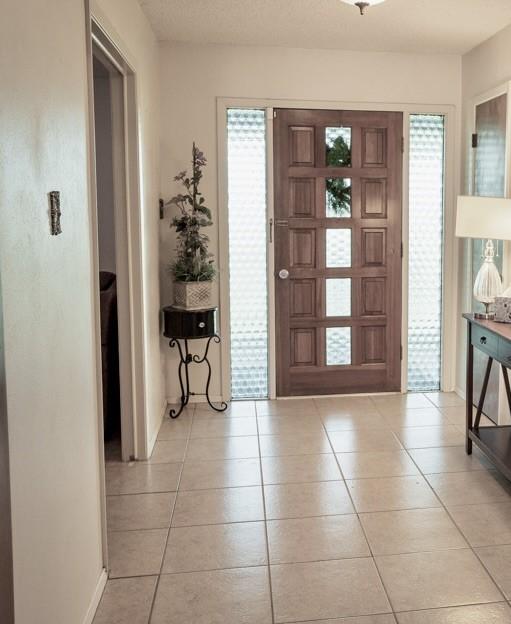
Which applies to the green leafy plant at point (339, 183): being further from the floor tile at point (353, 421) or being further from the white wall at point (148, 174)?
the floor tile at point (353, 421)

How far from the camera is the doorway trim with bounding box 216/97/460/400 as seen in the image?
4.19 m

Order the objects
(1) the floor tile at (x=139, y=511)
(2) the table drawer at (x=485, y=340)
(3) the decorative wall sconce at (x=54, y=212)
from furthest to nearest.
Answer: (2) the table drawer at (x=485, y=340) < (1) the floor tile at (x=139, y=511) < (3) the decorative wall sconce at (x=54, y=212)

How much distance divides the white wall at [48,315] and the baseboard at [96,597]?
0.03 meters

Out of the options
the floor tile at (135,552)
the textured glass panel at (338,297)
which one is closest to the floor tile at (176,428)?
the floor tile at (135,552)

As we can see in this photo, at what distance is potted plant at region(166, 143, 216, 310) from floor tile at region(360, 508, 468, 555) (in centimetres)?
186

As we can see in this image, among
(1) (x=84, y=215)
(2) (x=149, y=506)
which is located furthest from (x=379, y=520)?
(1) (x=84, y=215)

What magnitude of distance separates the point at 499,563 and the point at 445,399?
2.20 metres

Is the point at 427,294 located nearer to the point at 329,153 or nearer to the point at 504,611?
the point at 329,153

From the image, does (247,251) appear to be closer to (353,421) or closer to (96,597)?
(353,421)

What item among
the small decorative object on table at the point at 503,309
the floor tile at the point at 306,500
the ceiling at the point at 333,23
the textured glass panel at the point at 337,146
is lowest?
the floor tile at the point at 306,500

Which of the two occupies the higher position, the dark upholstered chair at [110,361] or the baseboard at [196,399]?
the dark upholstered chair at [110,361]

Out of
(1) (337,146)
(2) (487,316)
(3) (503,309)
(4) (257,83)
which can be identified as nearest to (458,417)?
(2) (487,316)

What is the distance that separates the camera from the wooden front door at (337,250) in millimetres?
4277

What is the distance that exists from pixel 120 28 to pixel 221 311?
2083mm
